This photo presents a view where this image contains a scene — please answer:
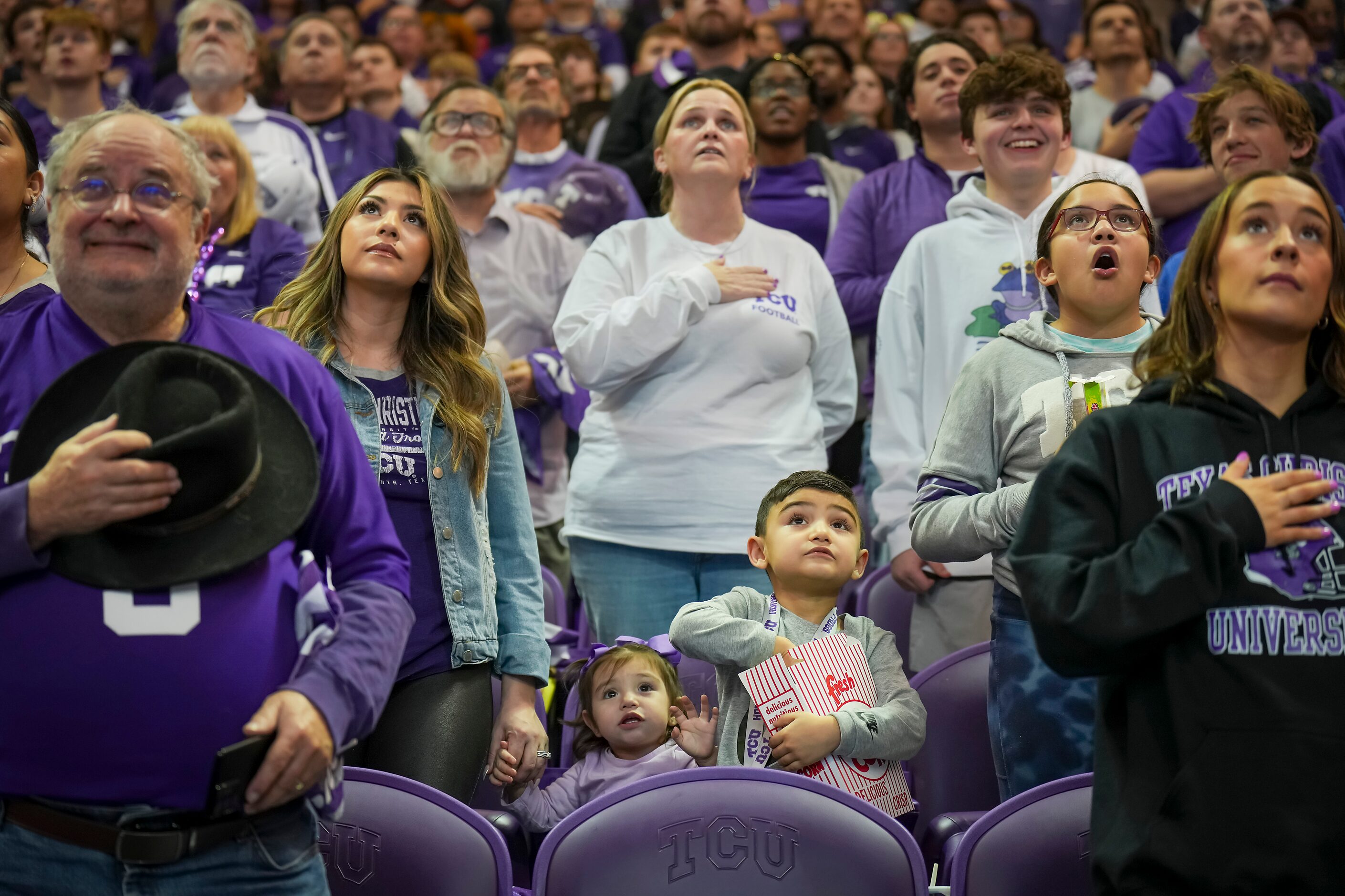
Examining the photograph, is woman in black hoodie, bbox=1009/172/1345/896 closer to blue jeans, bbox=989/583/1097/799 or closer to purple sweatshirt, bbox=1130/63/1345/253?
blue jeans, bbox=989/583/1097/799

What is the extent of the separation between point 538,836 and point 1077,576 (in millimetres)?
1582

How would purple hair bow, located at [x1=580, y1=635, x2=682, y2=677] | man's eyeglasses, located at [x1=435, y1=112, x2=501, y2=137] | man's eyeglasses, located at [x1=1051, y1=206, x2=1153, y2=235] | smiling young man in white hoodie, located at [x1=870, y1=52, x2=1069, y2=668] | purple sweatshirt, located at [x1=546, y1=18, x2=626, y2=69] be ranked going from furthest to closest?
purple sweatshirt, located at [x1=546, y1=18, x2=626, y2=69] < man's eyeglasses, located at [x1=435, y1=112, x2=501, y2=137] < smiling young man in white hoodie, located at [x1=870, y1=52, x2=1069, y2=668] < purple hair bow, located at [x1=580, y1=635, x2=682, y2=677] < man's eyeglasses, located at [x1=1051, y1=206, x2=1153, y2=235]

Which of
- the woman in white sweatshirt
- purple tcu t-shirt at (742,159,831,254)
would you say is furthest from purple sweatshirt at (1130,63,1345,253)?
the woman in white sweatshirt

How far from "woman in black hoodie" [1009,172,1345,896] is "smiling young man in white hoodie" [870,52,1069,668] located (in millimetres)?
1434

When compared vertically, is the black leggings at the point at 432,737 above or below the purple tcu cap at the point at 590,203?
below

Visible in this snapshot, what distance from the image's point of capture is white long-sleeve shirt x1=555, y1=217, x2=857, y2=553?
11.7ft

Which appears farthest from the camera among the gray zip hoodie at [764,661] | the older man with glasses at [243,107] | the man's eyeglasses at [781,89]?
the older man with glasses at [243,107]

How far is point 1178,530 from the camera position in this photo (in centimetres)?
179

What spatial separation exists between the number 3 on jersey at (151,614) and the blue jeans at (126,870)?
0.74 ft

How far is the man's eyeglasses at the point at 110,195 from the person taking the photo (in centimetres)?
193

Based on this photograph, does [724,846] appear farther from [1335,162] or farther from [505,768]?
[1335,162]

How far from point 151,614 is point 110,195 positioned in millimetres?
592

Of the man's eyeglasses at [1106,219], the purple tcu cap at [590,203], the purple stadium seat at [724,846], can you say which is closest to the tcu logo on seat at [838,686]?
the purple stadium seat at [724,846]

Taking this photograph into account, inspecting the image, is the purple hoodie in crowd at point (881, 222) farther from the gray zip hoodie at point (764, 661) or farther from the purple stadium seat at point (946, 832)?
the purple stadium seat at point (946, 832)
